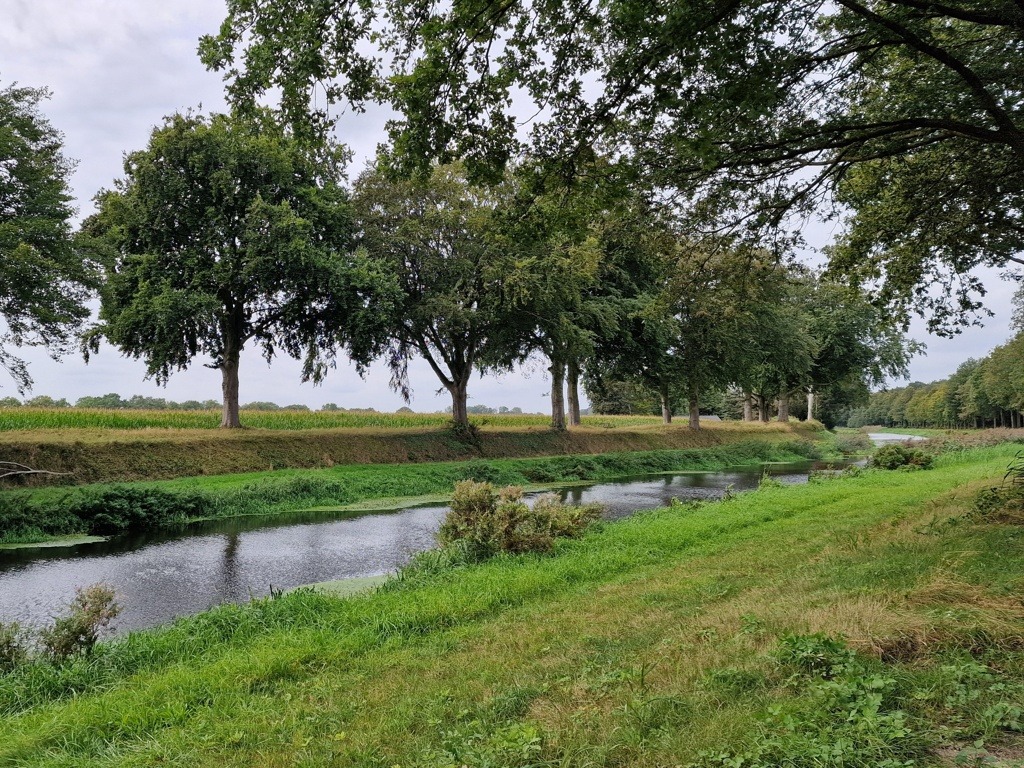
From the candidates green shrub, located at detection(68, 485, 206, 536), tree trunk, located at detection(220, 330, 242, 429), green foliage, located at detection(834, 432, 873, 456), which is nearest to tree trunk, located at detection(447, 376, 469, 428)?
tree trunk, located at detection(220, 330, 242, 429)

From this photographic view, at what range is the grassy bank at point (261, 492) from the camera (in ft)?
51.5

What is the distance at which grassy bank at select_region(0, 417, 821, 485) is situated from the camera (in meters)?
19.8

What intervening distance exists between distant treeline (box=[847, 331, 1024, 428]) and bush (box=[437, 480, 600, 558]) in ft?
153

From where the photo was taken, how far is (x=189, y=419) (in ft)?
102

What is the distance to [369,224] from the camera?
97.2ft

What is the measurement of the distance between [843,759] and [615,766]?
3.67ft

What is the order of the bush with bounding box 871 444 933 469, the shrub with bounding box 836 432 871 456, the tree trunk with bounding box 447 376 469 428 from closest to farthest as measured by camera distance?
the bush with bounding box 871 444 933 469 → the tree trunk with bounding box 447 376 469 428 → the shrub with bounding box 836 432 871 456

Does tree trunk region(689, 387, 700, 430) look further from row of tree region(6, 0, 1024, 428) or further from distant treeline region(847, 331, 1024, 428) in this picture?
distant treeline region(847, 331, 1024, 428)

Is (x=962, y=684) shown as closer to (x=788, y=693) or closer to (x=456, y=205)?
(x=788, y=693)

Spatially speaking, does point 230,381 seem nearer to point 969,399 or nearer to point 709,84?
point 709,84

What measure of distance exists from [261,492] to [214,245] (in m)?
11.3

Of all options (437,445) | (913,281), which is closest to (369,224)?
(437,445)

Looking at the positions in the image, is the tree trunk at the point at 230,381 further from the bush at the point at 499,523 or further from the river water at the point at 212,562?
the bush at the point at 499,523

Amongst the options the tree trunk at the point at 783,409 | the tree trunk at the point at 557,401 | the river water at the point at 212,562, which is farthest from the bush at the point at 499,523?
the tree trunk at the point at 783,409
